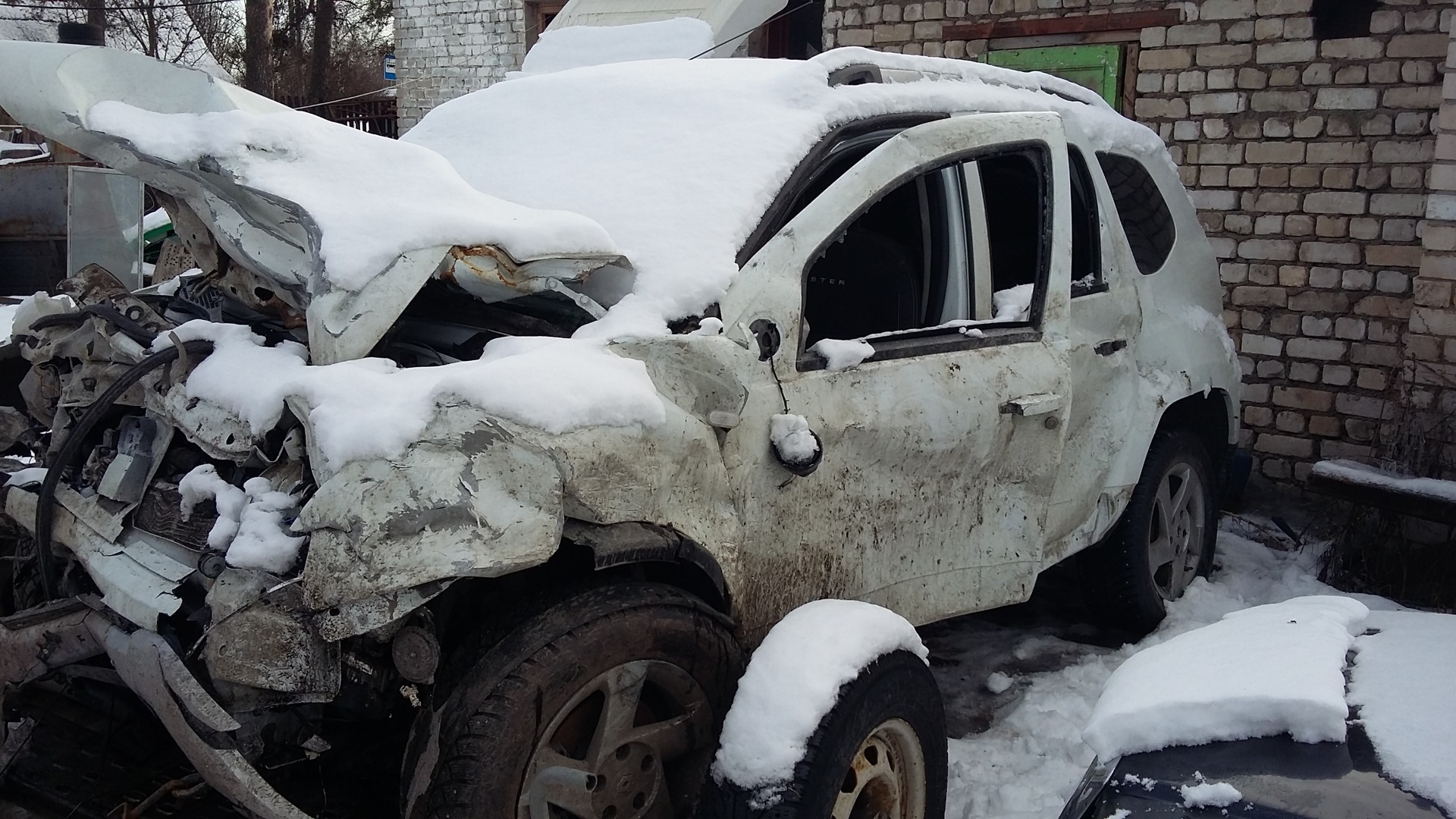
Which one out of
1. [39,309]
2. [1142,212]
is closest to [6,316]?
[39,309]

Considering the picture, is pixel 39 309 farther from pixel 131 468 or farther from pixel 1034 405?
pixel 1034 405

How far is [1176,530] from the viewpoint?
4.57m

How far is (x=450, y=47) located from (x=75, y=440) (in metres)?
11.1

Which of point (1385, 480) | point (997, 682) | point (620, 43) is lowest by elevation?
point (997, 682)

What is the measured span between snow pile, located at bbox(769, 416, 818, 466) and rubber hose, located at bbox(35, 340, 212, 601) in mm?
1352

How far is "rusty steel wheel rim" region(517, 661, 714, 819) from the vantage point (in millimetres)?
2176

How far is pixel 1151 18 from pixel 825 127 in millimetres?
4770

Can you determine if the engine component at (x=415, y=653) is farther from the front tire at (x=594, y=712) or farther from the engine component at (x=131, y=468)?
the engine component at (x=131, y=468)

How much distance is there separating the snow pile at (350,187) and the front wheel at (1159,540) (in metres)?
2.50

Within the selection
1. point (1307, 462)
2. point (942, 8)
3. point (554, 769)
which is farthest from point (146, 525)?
point (942, 8)

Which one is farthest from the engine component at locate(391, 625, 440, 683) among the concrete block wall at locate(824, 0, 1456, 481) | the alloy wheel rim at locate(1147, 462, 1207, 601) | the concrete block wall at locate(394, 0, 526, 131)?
the concrete block wall at locate(394, 0, 526, 131)

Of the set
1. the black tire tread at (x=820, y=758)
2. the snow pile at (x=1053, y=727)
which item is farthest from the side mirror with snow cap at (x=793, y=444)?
the snow pile at (x=1053, y=727)

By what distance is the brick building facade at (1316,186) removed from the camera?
18.5ft

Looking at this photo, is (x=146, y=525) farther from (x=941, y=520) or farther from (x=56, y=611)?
(x=941, y=520)
